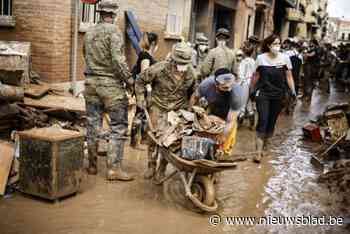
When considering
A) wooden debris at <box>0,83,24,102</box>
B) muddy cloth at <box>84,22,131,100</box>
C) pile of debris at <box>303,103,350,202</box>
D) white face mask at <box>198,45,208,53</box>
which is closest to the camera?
muddy cloth at <box>84,22,131,100</box>

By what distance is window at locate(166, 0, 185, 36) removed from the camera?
15.4 m

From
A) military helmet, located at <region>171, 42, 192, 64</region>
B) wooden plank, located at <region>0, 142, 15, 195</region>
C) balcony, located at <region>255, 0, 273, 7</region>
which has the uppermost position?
balcony, located at <region>255, 0, 273, 7</region>

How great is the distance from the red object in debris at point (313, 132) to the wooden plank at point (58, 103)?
4958 millimetres

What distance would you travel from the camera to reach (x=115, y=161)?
623 cm

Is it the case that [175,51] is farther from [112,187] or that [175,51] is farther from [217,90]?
[112,187]

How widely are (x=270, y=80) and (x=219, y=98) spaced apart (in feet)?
5.78

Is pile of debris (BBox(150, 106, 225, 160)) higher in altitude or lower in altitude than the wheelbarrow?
higher

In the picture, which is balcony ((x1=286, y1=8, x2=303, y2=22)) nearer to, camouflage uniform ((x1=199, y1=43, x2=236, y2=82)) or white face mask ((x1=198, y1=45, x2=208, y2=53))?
white face mask ((x1=198, y1=45, x2=208, y2=53))

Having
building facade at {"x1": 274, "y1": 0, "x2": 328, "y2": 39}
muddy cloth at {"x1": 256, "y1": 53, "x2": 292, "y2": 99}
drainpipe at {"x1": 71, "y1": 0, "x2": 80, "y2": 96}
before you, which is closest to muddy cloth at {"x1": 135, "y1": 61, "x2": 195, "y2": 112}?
muddy cloth at {"x1": 256, "y1": 53, "x2": 292, "y2": 99}

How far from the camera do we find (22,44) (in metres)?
8.19

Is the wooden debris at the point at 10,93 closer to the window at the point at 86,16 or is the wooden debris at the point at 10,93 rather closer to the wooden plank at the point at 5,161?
the wooden plank at the point at 5,161

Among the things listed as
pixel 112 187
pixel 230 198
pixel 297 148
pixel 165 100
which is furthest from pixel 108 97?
pixel 297 148

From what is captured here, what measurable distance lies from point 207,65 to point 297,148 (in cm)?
253

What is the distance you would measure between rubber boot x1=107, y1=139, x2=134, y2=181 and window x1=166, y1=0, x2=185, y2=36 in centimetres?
956
